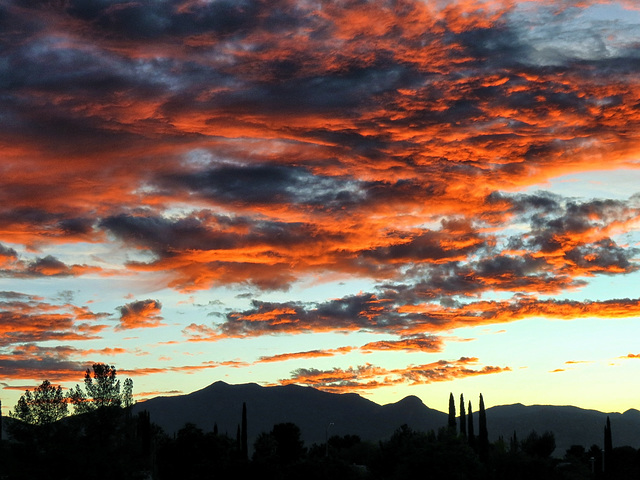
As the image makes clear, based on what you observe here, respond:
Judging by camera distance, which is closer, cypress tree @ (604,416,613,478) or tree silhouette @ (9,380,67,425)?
tree silhouette @ (9,380,67,425)

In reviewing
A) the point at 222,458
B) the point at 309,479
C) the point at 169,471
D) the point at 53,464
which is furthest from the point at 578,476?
the point at 53,464

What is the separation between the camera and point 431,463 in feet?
253

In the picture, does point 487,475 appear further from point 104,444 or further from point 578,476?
point 104,444

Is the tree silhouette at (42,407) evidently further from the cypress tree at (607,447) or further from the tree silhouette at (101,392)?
the cypress tree at (607,447)

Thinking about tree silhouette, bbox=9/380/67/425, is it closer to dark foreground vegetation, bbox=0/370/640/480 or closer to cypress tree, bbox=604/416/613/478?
dark foreground vegetation, bbox=0/370/640/480

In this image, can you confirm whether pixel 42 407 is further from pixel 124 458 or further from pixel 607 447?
pixel 607 447

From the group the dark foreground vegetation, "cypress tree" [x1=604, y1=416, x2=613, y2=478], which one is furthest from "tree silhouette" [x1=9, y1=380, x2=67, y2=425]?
"cypress tree" [x1=604, y1=416, x2=613, y2=478]

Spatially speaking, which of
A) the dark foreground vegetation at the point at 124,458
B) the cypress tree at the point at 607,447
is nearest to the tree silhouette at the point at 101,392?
the dark foreground vegetation at the point at 124,458

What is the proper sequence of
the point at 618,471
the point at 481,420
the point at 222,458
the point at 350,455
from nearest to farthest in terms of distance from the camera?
1. the point at 222,458
2. the point at 481,420
3. the point at 618,471
4. the point at 350,455

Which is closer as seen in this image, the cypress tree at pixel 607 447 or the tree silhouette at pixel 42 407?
the tree silhouette at pixel 42 407

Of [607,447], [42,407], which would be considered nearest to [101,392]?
[42,407]

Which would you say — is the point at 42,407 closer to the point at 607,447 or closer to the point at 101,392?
the point at 101,392

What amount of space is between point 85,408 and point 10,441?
7767 millimetres

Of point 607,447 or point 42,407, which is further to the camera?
point 607,447
